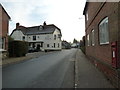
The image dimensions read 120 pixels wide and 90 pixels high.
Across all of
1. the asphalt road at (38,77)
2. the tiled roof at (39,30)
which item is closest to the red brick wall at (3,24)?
the asphalt road at (38,77)

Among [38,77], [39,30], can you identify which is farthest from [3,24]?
[39,30]

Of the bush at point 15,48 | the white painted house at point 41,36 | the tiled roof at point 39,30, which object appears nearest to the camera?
the bush at point 15,48

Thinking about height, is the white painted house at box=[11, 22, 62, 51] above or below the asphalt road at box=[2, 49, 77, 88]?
above

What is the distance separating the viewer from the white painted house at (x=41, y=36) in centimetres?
5797

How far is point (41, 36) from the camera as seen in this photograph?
59.1 metres

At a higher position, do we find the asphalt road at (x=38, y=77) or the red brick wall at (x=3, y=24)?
the red brick wall at (x=3, y=24)

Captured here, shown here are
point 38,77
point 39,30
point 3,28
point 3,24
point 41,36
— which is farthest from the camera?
point 39,30

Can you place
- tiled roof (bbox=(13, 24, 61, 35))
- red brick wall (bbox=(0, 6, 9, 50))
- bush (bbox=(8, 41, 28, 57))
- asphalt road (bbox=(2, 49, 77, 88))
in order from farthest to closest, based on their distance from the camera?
tiled roof (bbox=(13, 24, 61, 35)) → red brick wall (bbox=(0, 6, 9, 50)) → bush (bbox=(8, 41, 28, 57)) → asphalt road (bbox=(2, 49, 77, 88))

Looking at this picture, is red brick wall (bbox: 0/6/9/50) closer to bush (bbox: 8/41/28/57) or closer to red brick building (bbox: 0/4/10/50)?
red brick building (bbox: 0/4/10/50)

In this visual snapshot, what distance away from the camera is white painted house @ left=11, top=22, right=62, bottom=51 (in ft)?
190

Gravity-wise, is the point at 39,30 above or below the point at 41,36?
above

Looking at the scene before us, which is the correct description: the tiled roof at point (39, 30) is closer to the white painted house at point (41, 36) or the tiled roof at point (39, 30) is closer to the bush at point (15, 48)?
the white painted house at point (41, 36)

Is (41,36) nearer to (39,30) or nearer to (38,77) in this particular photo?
(39,30)

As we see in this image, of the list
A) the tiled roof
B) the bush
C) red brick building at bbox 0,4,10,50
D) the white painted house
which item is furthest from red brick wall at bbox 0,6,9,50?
the tiled roof
